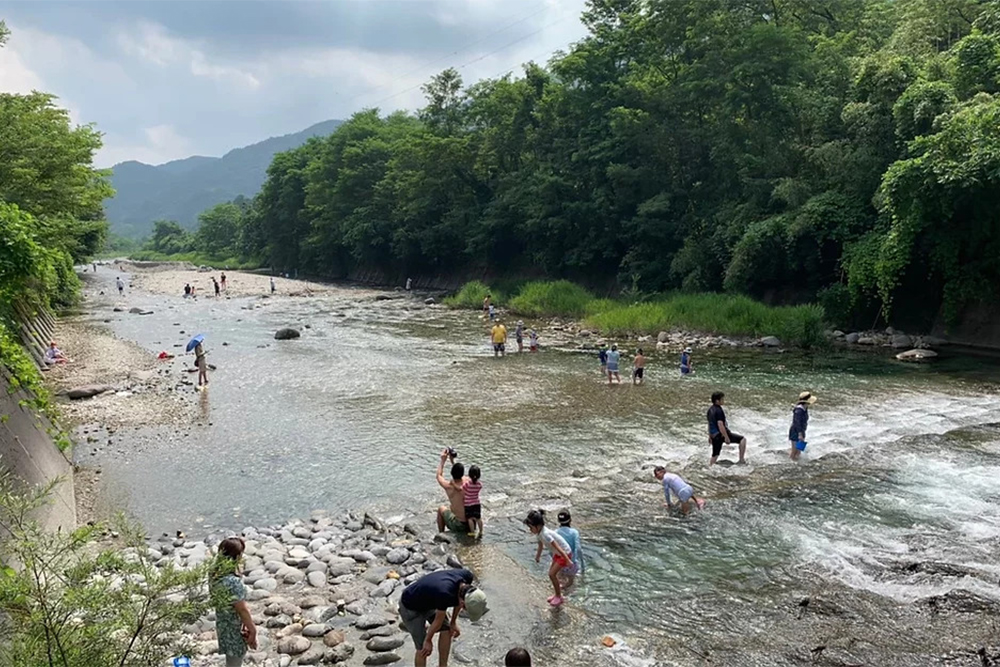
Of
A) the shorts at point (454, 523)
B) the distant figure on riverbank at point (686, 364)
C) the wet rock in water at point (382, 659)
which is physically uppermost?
the distant figure on riverbank at point (686, 364)

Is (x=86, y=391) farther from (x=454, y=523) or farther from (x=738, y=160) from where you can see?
(x=738, y=160)

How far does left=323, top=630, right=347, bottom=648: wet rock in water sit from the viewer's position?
8.49 metres

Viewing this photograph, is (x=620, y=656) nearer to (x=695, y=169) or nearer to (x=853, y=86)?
(x=853, y=86)

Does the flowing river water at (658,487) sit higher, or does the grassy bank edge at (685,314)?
the grassy bank edge at (685,314)

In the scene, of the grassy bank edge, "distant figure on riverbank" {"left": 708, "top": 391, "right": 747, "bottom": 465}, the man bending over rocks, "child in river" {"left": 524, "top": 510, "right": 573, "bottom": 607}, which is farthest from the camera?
the grassy bank edge

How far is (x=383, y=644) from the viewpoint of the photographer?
8445 mm

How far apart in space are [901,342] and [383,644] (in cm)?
2821

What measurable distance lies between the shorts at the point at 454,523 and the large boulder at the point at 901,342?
2432cm

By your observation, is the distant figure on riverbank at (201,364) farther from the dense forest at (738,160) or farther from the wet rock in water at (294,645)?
the dense forest at (738,160)

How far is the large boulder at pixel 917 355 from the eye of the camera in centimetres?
2606

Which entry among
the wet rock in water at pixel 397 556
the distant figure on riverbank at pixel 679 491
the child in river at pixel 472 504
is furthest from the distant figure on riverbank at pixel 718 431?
the wet rock in water at pixel 397 556

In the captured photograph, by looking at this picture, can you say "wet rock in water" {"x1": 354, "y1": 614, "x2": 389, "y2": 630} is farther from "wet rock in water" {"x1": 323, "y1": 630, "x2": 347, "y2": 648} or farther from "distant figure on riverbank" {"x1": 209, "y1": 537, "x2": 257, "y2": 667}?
"distant figure on riverbank" {"x1": 209, "y1": 537, "x2": 257, "y2": 667}

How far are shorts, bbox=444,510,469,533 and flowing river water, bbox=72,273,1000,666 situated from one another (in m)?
A: 0.38

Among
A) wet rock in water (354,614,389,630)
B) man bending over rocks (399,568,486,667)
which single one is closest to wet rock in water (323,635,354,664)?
wet rock in water (354,614,389,630)
